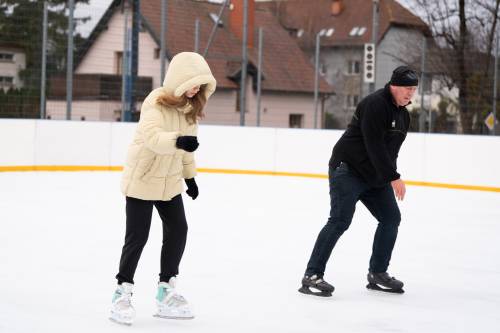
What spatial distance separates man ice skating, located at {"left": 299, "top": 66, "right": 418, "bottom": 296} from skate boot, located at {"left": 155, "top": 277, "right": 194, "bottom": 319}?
92cm

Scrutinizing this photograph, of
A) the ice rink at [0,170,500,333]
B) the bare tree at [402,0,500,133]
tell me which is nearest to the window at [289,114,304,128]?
the bare tree at [402,0,500,133]

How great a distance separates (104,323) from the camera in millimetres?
4035

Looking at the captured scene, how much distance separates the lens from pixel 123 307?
4012 mm

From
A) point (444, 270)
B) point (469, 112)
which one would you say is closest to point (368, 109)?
point (444, 270)

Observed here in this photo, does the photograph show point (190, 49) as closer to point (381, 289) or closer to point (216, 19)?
point (216, 19)

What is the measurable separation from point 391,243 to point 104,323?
1.73 meters

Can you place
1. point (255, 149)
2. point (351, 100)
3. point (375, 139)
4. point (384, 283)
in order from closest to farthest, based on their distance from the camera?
point (375, 139) < point (384, 283) < point (255, 149) < point (351, 100)

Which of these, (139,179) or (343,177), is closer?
(139,179)

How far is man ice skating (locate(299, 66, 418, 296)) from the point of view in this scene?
4660mm

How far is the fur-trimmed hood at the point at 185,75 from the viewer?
390 centimetres

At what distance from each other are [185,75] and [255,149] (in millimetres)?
10844

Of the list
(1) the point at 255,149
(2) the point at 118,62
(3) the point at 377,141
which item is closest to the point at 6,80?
(2) the point at 118,62

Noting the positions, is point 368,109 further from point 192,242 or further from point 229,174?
point 229,174

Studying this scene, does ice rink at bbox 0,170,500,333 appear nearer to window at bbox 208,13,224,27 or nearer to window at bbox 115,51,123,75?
window at bbox 115,51,123,75
